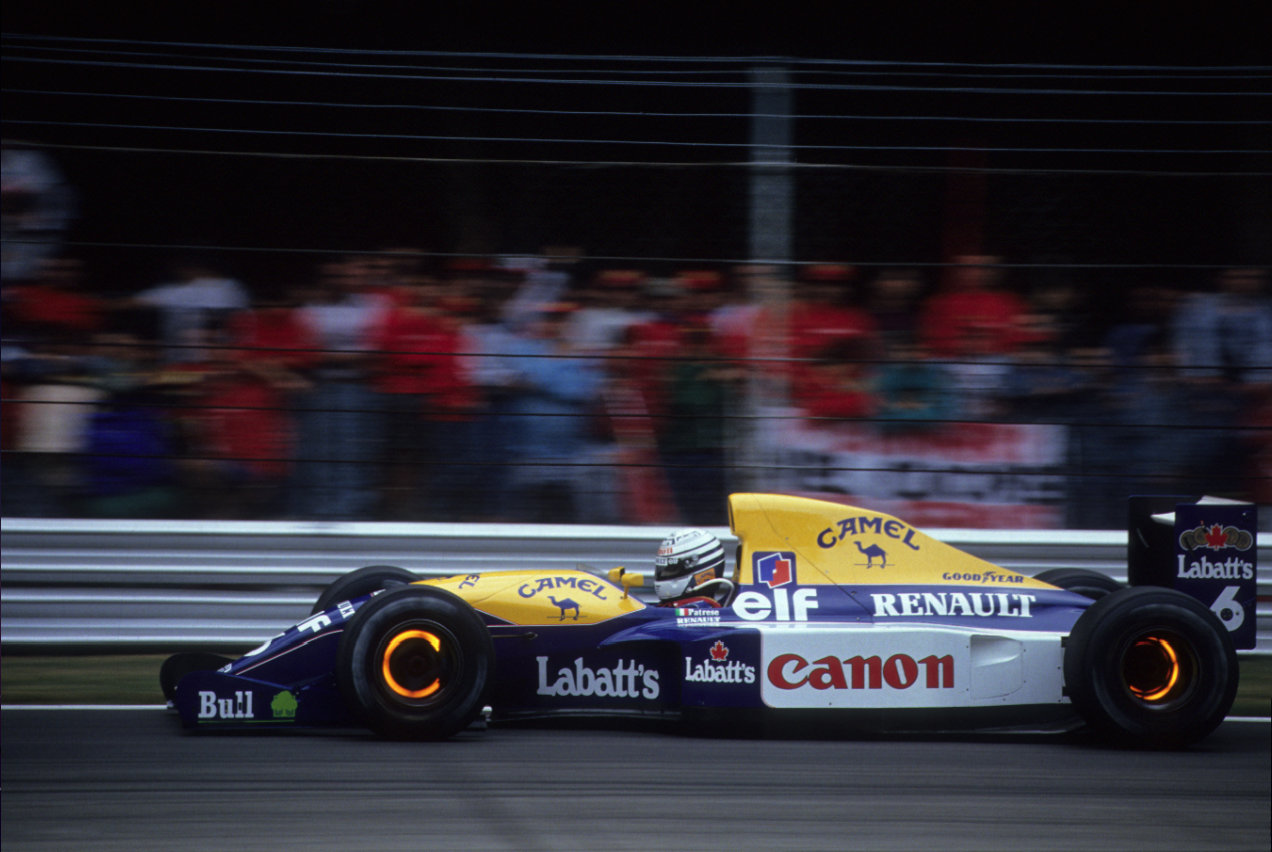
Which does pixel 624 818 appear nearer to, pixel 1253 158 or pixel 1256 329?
pixel 1256 329

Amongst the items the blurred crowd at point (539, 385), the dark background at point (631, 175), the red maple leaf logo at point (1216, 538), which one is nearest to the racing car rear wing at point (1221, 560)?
the red maple leaf logo at point (1216, 538)

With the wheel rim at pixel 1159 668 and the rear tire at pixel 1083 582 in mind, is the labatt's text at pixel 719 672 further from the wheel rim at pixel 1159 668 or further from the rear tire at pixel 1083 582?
the rear tire at pixel 1083 582

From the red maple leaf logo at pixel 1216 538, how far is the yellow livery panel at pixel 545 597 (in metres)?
2.16

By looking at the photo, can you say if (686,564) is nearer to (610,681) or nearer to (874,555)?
(610,681)

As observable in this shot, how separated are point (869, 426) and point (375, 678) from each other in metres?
2.89

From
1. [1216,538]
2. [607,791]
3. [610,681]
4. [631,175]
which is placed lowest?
[607,791]

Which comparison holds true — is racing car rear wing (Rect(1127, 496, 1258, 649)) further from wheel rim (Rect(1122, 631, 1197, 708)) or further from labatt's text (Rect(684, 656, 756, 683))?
labatt's text (Rect(684, 656, 756, 683))

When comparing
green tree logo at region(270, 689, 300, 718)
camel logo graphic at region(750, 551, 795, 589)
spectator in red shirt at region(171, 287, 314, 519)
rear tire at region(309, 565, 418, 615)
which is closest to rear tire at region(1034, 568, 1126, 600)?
camel logo graphic at region(750, 551, 795, 589)

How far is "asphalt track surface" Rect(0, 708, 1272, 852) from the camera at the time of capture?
377 cm

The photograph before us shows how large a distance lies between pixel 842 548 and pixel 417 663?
5.36ft

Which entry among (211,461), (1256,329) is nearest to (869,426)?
(1256,329)

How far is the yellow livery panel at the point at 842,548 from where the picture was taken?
5.26m

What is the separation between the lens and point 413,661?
490 centimetres

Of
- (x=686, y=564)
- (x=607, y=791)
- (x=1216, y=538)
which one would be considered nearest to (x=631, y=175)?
(x=686, y=564)
